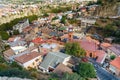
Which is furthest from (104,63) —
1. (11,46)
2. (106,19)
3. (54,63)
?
(106,19)

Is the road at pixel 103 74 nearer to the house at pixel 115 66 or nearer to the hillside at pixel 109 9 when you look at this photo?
the house at pixel 115 66

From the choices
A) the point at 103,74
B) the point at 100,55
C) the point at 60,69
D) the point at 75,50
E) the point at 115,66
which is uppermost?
the point at 75,50

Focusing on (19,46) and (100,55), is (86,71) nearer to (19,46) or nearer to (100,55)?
(100,55)

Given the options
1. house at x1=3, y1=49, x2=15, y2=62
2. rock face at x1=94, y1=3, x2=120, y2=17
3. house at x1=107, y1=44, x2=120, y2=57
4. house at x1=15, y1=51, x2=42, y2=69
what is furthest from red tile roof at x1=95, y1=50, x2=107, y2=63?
rock face at x1=94, y1=3, x2=120, y2=17

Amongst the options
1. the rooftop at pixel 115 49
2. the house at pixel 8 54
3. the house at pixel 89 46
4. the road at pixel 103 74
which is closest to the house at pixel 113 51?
the rooftop at pixel 115 49

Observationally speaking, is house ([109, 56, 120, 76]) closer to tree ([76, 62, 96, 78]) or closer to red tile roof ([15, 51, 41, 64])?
tree ([76, 62, 96, 78])

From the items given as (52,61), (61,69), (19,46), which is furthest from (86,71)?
(19,46)
